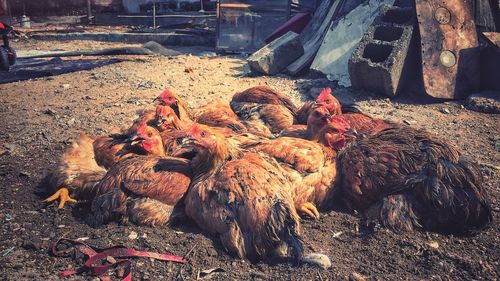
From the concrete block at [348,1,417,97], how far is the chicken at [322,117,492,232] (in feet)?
12.9

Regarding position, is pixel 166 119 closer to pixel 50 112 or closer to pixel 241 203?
pixel 241 203

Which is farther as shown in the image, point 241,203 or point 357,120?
point 357,120

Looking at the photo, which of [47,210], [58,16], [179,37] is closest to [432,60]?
[47,210]

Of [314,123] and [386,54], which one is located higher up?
[386,54]

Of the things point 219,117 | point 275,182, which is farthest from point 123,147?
point 275,182

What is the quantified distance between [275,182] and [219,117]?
192cm

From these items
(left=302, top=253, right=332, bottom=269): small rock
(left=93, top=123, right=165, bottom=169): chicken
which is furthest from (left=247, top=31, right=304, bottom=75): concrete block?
(left=302, top=253, right=332, bottom=269): small rock

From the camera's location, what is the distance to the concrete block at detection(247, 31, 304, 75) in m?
10.7

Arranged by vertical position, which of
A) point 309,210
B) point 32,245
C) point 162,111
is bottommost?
point 32,245

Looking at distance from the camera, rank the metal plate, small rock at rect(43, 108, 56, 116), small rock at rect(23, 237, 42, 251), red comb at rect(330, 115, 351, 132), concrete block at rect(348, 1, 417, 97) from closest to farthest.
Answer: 1. small rock at rect(23, 237, 42, 251)
2. red comb at rect(330, 115, 351, 132)
3. small rock at rect(43, 108, 56, 116)
4. concrete block at rect(348, 1, 417, 97)
5. the metal plate

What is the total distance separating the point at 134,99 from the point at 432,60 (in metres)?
5.84

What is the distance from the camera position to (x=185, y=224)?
4.06m

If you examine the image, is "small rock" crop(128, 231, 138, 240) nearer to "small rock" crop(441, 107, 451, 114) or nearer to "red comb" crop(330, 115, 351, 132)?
"red comb" crop(330, 115, 351, 132)

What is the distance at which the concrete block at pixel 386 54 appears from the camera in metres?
8.12
